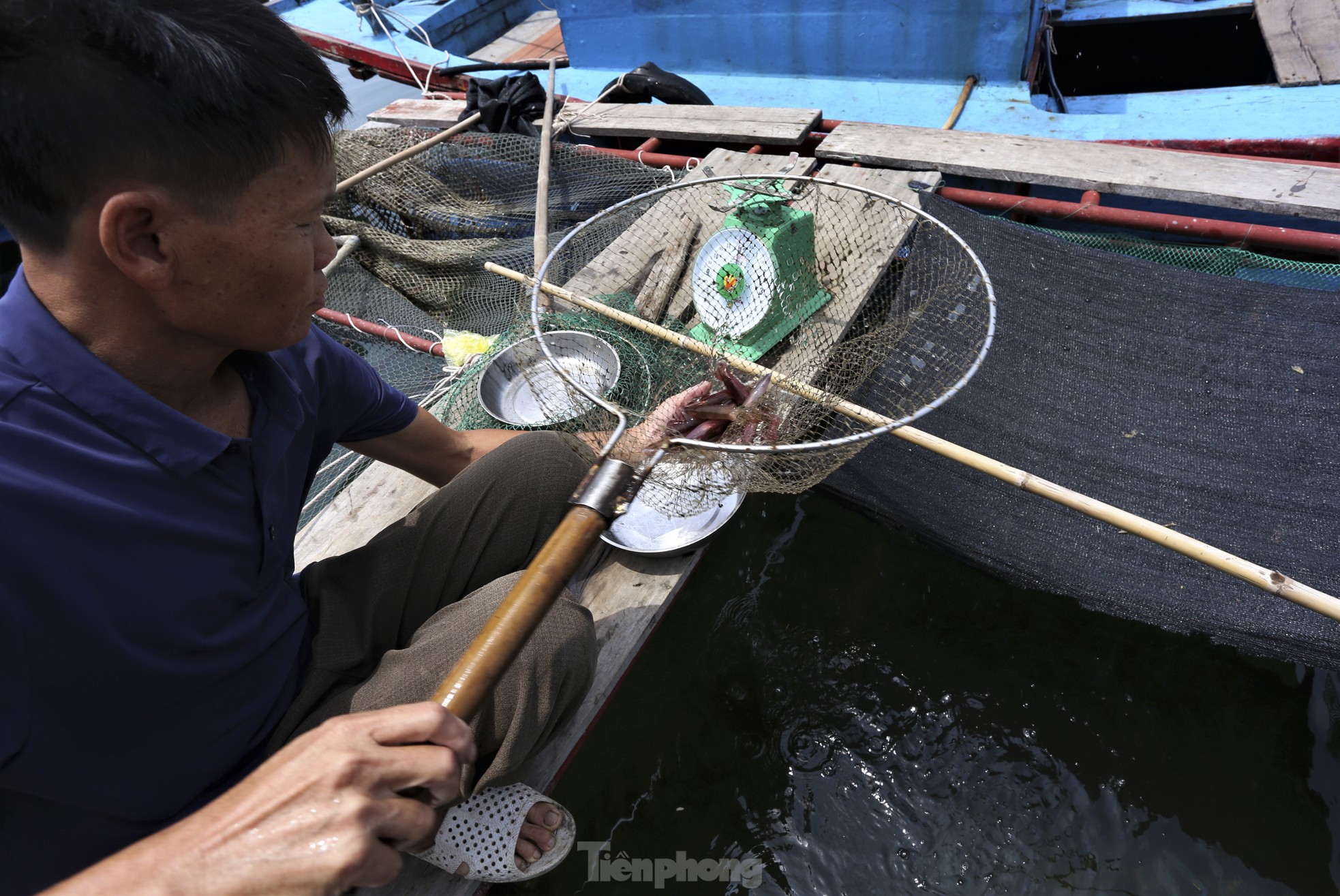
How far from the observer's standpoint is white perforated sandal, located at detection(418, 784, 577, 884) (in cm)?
187

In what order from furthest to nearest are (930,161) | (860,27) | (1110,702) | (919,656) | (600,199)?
1. (860,27)
2. (600,199)
3. (930,161)
4. (919,656)
5. (1110,702)

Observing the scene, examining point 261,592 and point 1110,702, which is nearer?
point 261,592

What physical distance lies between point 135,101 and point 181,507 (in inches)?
29.3

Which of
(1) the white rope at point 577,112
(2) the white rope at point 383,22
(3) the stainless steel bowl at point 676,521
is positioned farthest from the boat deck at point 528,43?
(3) the stainless steel bowl at point 676,521

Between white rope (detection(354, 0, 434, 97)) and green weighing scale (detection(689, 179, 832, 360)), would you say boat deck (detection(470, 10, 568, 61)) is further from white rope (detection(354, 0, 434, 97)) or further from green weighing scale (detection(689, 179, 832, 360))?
green weighing scale (detection(689, 179, 832, 360))

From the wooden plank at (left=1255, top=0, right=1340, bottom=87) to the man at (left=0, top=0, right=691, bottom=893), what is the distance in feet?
16.9

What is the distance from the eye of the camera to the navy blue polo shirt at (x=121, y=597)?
1.32m

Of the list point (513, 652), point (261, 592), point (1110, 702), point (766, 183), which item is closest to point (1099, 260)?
point (766, 183)

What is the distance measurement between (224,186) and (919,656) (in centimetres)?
285

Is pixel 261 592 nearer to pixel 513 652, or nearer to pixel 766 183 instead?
pixel 513 652

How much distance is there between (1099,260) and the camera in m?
3.05

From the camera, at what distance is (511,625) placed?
122 cm

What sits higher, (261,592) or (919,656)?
(261,592)

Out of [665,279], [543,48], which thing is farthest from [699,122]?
[543,48]
